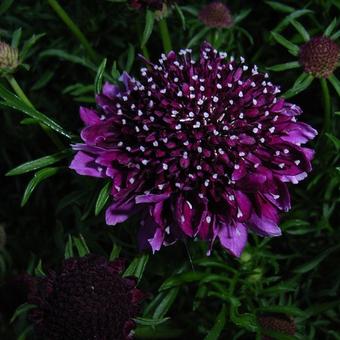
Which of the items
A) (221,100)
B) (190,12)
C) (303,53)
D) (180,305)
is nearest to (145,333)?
(180,305)

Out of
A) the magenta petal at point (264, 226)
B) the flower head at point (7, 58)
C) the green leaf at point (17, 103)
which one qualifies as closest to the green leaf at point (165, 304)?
the magenta petal at point (264, 226)

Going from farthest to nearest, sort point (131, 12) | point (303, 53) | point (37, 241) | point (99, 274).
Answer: point (37, 241) < point (131, 12) < point (303, 53) < point (99, 274)

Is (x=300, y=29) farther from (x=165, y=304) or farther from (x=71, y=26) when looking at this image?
(x=165, y=304)

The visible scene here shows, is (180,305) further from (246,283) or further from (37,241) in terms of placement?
(37,241)

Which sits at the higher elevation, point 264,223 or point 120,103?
point 120,103

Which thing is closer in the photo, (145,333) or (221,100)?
(221,100)

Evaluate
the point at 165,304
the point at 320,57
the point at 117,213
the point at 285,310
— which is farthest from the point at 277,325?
the point at 320,57
